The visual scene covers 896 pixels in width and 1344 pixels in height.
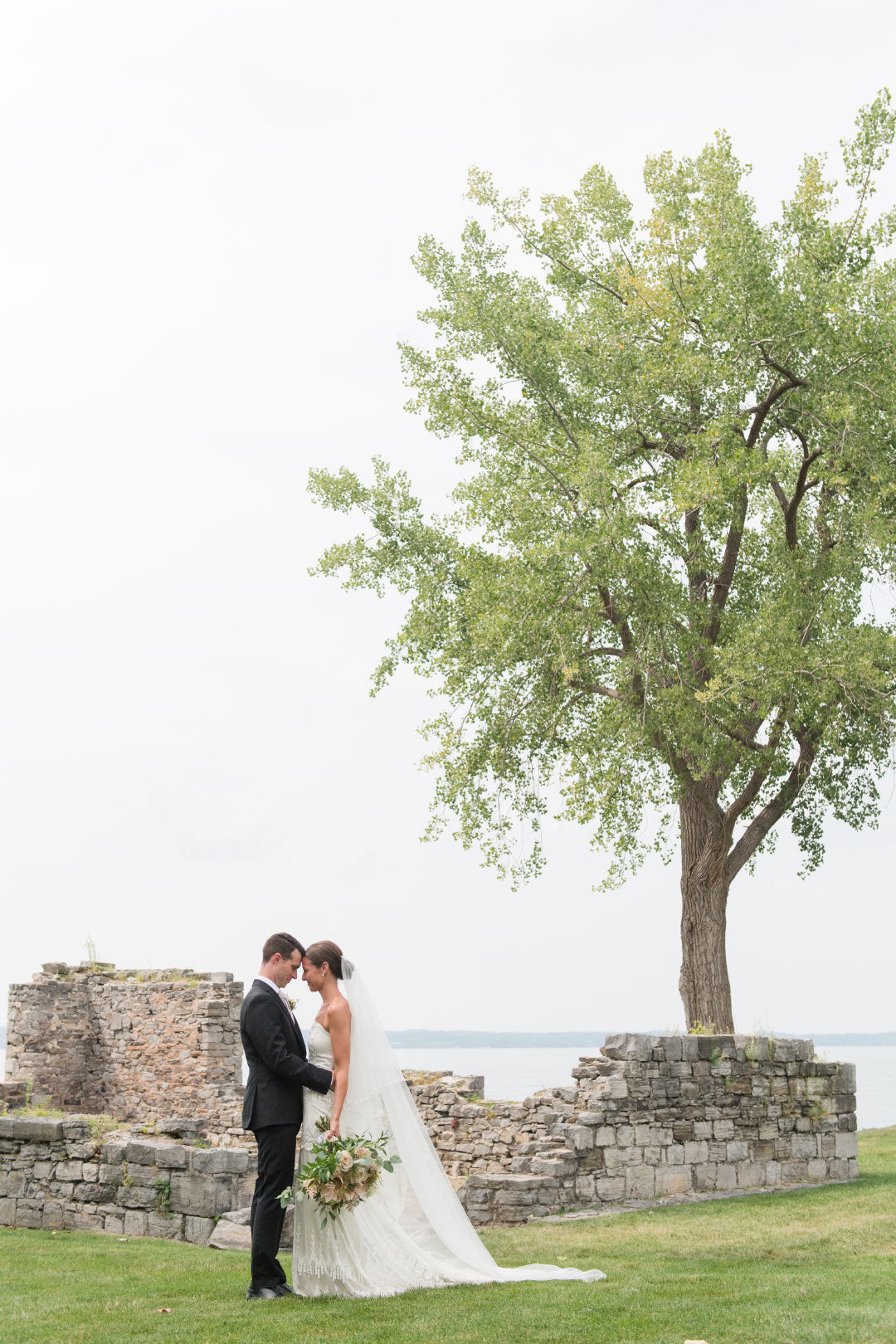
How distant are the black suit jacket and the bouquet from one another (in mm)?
332

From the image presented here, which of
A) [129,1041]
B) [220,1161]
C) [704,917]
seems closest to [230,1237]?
[220,1161]

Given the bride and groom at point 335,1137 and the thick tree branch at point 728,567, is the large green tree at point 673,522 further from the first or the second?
the bride and groom at point 335,1137

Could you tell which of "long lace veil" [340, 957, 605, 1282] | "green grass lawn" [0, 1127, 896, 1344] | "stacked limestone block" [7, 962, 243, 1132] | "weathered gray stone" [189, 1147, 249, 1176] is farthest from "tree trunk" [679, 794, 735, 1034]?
"long lace veil" [340, 957, 605, 1282]

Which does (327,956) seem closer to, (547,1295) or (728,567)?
(547,1295)

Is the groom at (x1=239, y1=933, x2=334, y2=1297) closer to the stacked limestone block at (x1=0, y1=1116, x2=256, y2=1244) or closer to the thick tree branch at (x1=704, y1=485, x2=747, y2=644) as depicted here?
the stacked limestone block at (x1=0, y1=1116, x2=256, y2=1244)

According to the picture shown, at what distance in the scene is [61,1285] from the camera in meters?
9.05

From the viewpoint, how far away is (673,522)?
751 inches

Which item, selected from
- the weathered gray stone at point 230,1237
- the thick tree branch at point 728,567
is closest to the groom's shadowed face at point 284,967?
the weathered gray stone at point 230,1237

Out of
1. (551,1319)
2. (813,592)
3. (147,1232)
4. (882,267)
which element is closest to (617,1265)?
(551,1319)

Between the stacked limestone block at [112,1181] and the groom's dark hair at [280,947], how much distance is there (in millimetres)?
3333

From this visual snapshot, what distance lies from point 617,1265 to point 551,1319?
285cm

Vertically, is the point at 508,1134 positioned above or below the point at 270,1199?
below

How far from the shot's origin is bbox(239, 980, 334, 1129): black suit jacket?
26.6ft

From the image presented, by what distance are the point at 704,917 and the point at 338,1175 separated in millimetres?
12092
